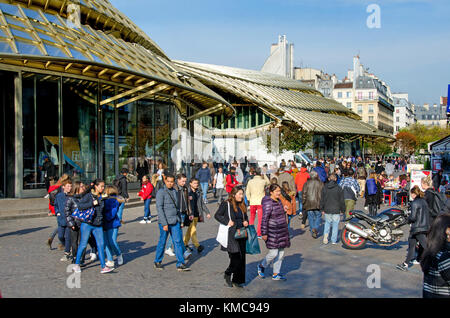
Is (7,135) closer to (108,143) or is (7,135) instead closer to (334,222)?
(108,143)

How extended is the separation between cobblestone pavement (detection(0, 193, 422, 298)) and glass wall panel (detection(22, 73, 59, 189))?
8.72 metres

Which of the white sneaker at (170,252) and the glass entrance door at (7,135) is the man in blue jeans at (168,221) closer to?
the white sneaker at (170,252)

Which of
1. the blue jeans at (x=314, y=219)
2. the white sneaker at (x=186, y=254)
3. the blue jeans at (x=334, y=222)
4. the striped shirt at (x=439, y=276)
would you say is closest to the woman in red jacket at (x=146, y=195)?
the blue jeans at (x=314, y=219)

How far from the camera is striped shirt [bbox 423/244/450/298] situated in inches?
178

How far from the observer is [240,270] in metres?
7.16

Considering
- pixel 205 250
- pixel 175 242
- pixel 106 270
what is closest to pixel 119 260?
pixel 106 270

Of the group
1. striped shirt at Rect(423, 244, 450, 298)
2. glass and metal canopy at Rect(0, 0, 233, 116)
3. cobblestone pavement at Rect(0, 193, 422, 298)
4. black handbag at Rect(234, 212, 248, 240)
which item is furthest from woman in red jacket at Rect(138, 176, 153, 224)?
striped shirt at Rect(423, 244, 450, 298)

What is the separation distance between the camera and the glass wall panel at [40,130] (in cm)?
1959

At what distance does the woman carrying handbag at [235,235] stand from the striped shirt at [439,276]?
9.87 ft

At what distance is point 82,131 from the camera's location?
70.9 ft

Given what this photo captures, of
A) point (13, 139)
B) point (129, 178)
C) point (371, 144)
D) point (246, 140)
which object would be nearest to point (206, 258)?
point (13, 139)

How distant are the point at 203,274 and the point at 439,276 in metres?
4.24
